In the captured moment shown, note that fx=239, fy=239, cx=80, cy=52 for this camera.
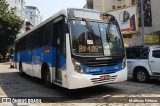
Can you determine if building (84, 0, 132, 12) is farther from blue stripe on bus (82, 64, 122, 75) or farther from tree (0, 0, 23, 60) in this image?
blue stripe on bus (82, 64, 122, 75)

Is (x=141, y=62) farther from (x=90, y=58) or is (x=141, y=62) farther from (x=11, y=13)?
(x=11, y=13)

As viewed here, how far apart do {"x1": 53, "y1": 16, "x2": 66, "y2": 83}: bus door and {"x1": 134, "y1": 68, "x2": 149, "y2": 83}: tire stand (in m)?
4.82

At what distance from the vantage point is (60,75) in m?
9.00

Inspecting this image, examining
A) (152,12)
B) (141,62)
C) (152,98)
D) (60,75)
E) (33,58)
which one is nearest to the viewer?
(152,98)

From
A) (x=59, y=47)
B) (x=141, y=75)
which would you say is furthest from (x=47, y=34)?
(x=141, y=75)

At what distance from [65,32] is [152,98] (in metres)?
3.76

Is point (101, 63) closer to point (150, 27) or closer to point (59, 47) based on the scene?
point (59, 47)

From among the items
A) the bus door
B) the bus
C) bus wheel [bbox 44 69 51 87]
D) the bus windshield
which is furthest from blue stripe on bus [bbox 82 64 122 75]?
bus wheel [bbox 44 69 51 87]

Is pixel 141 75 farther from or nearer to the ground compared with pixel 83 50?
nearer to the ground

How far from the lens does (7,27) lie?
46125mm

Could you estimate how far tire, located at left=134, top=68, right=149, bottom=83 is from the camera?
11762 mm

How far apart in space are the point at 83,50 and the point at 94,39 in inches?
25.4

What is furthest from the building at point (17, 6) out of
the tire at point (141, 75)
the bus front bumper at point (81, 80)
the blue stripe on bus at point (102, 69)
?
the bus front bumper at point (81, 80)

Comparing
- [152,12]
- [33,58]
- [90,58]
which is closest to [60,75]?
[90,58]
